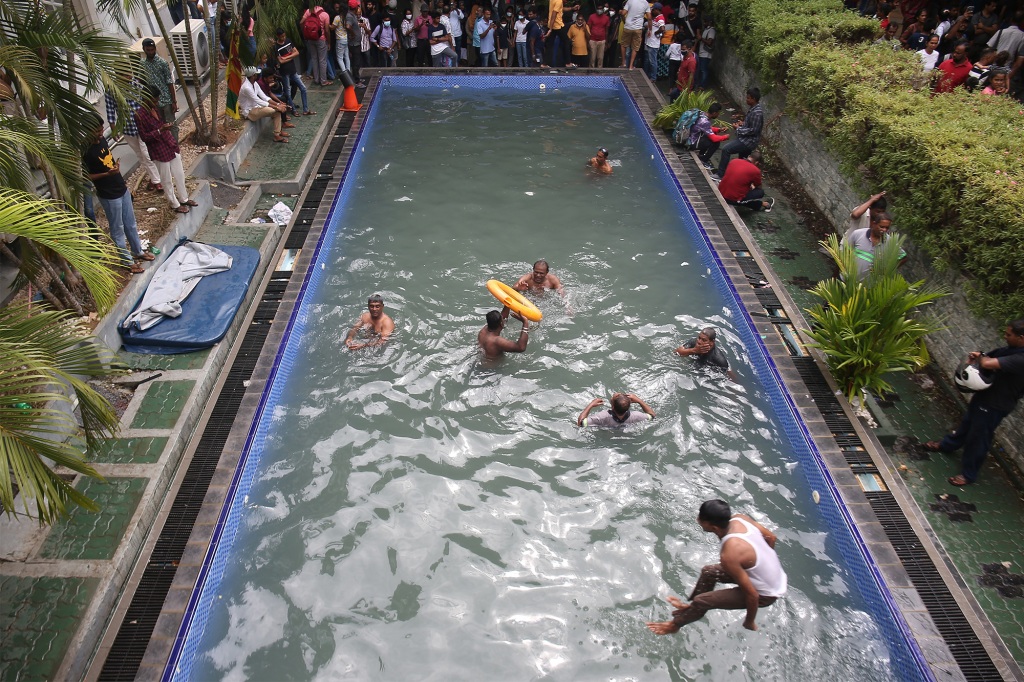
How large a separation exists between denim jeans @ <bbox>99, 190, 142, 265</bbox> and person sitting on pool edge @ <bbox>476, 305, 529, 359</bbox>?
4.68 metres

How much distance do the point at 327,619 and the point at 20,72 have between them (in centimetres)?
593

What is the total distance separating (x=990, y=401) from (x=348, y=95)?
1377 cm

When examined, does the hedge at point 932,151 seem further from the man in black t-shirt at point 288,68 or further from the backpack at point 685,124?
the man in black t-shirt at point 288,68

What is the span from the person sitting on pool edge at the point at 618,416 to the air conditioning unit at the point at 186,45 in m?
11.7

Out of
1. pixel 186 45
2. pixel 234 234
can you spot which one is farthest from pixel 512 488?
pixel 186 45

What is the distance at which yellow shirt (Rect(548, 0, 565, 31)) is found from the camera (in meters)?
17.7

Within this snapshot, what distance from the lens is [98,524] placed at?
265 inches

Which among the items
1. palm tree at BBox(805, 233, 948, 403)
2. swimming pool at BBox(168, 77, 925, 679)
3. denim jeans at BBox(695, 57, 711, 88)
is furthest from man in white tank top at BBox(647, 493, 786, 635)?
denim jeans at BBox(695, 57, 711, 88)

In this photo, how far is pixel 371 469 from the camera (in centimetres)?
763

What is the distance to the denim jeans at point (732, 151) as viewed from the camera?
12922 millimetres

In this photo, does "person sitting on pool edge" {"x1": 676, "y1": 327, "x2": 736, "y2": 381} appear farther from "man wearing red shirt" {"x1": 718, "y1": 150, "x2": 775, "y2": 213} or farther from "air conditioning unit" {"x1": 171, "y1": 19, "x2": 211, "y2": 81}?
"air conditioning unit" {"x1": 171, "y1": 19, "x2": 211, "y2": 81}

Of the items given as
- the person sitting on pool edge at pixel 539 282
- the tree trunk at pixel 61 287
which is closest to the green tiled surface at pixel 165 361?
the tree trunk at pixel 61 287

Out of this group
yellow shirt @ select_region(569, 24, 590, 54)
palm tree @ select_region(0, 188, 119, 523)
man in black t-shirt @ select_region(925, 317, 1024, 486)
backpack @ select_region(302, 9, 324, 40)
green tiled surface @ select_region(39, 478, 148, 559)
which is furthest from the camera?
yellow shirt @ select_region(569, 24, 590, 54)

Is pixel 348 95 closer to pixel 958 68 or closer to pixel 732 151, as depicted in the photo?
pixel 732 151
